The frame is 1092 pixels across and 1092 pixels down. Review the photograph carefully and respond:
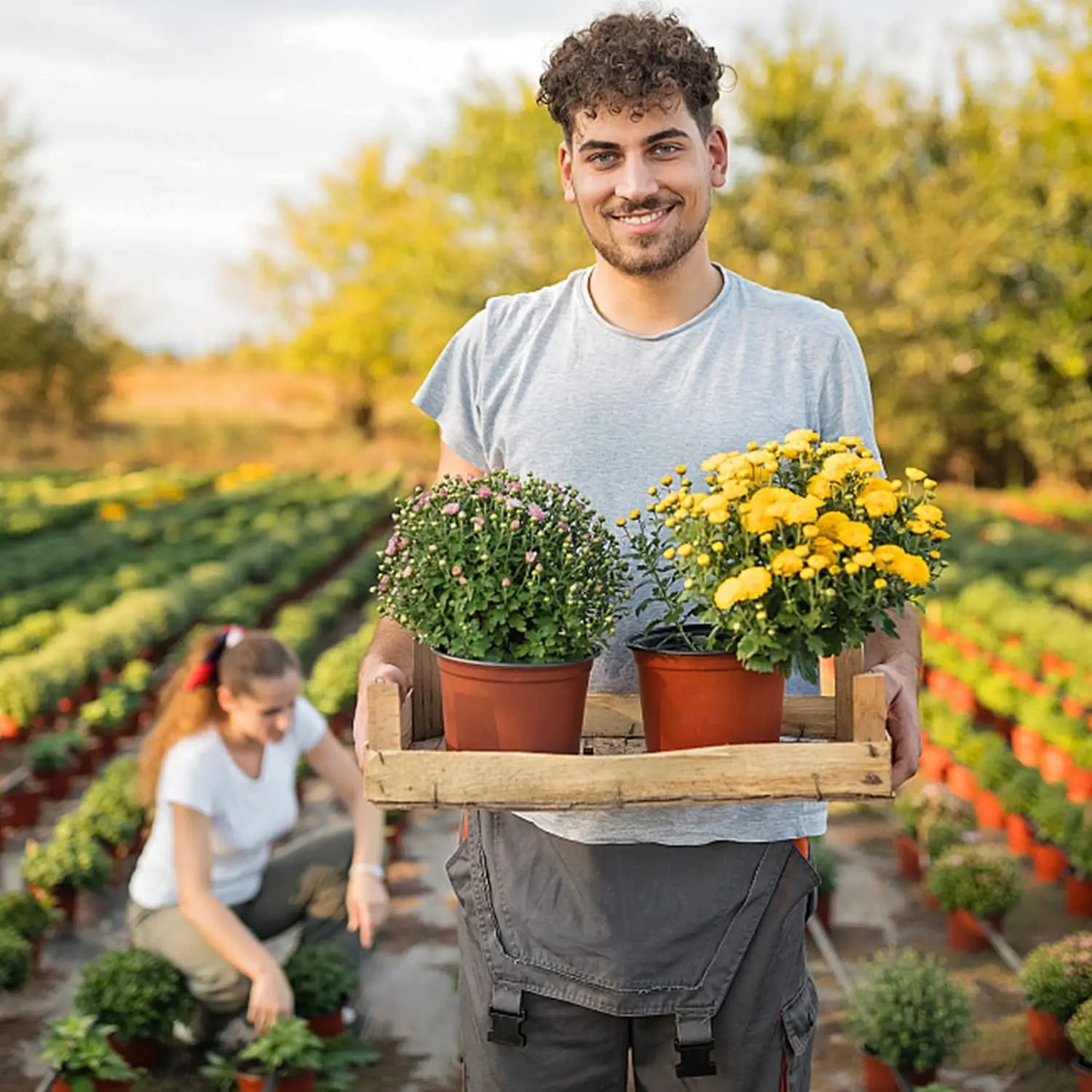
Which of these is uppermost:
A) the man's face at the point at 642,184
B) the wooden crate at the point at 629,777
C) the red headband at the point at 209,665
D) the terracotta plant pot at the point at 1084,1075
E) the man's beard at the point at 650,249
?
the man's face at the point at 642,184

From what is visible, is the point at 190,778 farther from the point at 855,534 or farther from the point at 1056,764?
the point at 1056,764

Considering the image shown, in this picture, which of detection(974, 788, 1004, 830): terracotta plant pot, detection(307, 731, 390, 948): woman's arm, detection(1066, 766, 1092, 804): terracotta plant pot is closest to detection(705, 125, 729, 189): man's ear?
detection(307, 731, 390, 948): woman's arm

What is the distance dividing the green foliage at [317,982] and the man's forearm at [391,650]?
2013mm

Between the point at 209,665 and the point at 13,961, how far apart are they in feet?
3.48

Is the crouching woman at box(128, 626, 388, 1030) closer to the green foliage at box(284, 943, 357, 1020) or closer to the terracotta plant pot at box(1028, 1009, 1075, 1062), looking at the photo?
the green foliage at box(284, 943, 357, 1020)

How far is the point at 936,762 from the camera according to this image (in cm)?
609

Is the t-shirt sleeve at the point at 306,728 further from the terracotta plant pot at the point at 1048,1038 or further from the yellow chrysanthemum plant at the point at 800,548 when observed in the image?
the yellow chrysanthemum plant at the point at 800,548

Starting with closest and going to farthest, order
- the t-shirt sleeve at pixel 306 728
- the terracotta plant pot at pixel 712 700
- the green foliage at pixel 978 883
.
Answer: the terracotta plant pot at pixel 712 700 → the t-shirt sleeve at pixel 306 728 → the green foliage at pixel 978 883

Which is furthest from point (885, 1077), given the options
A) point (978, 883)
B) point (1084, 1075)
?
point (978, 883)

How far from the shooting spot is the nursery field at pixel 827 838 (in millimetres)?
3678

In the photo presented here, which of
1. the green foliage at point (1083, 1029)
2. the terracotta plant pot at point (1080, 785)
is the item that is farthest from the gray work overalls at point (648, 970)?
the terracotta plant pot at point (1080, 785)

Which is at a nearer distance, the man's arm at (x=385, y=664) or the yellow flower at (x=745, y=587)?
the yellow flower at (x=745, y=587)

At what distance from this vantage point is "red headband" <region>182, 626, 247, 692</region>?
3.66 m

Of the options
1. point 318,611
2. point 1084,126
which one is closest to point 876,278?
point 1084,126
